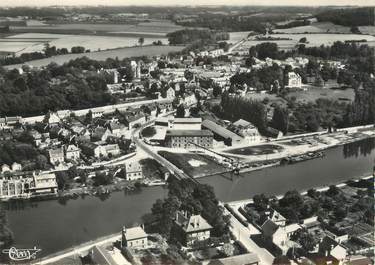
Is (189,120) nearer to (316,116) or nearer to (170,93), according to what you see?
(316,116)

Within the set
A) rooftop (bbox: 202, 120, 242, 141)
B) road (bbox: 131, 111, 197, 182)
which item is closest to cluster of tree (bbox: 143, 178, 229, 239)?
road (bbox: 131, 111, 197, 182)

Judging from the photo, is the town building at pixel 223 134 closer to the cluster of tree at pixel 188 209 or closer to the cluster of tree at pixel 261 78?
the cluster of tree at pixel 188 209

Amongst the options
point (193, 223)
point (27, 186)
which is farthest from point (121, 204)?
point (193, 223)

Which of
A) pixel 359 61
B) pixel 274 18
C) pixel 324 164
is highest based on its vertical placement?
pixel 274 18

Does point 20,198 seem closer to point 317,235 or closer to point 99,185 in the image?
point 99,185

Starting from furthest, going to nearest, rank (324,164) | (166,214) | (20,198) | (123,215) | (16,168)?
1. (324,164)
2. (16,168)
3. (20,198)
4. (123,215)
5. (166,214)

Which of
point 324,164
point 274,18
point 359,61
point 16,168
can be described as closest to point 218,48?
point 274,18
